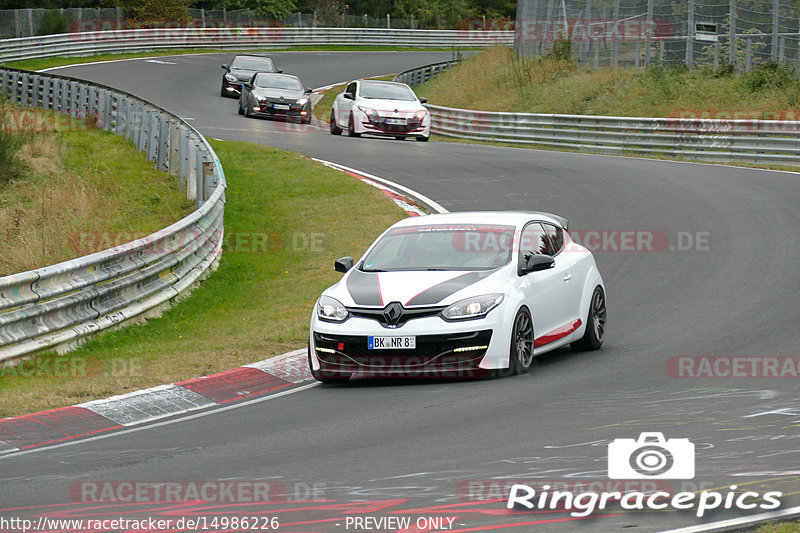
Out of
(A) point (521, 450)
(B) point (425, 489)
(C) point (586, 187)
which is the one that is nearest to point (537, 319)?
(A) point (521, 450)

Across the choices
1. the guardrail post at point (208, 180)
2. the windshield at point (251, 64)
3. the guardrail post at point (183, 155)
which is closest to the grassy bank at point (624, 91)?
the windshield at point (251, 64)

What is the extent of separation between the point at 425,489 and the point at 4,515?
236cm

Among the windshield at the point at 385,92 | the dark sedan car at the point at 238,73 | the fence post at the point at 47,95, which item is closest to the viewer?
the windshield at the point at 385,92

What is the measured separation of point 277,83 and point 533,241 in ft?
87.0

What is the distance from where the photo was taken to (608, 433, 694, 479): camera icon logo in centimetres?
704

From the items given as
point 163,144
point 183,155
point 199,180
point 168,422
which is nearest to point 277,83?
point 163,144

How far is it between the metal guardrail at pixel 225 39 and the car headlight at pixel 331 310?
45.6 metres

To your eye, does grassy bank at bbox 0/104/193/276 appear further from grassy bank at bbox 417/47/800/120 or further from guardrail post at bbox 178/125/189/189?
grassy bank at bbox 417/47/800/120

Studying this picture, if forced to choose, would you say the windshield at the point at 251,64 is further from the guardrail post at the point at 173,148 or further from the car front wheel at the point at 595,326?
the car front wheel at the point at 595,326

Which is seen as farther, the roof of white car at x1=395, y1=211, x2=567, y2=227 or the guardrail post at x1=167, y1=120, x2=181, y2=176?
the guardrail post at x1=167, y1=120, x2=181, y2=176

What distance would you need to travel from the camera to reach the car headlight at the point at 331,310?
10.6 meters

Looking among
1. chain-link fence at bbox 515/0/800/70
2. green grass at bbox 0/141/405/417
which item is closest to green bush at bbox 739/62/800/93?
chain-link fence at bbox 515/0/800/70

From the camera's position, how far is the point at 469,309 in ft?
34.0

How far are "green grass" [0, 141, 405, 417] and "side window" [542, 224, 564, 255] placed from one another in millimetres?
2751
